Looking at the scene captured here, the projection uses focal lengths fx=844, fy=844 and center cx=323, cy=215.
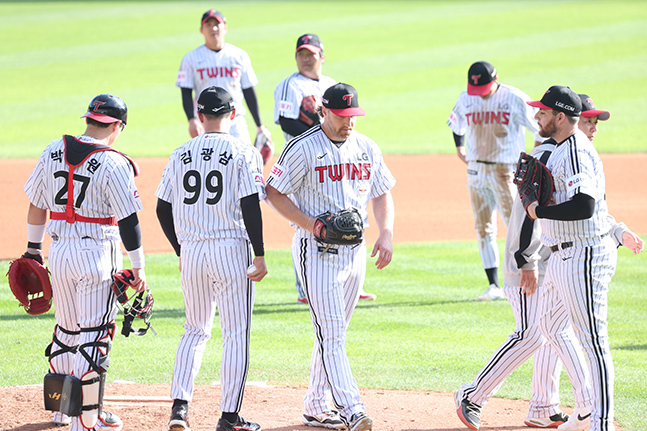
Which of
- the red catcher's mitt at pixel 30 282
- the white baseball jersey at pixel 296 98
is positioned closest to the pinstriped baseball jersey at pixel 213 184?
the red catcher's mitt at pixel 30 282

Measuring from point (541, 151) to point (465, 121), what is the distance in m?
3.73

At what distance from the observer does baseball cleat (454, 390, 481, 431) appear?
475 cm

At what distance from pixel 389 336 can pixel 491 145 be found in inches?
84.8

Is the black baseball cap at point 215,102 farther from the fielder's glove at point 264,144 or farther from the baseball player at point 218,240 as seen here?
the fielder's glove at point 264,144


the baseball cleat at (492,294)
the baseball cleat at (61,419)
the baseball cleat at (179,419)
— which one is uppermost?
the baseball cleat at (492,294)

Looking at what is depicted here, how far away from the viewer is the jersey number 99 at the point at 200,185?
4.51m

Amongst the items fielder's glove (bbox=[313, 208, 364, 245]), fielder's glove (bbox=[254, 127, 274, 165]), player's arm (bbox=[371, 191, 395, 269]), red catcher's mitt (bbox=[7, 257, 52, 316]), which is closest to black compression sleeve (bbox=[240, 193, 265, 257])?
fielder's glove (bbox=[313, 208, 364, 245])

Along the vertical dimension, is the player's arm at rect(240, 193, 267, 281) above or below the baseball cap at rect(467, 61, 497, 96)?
below

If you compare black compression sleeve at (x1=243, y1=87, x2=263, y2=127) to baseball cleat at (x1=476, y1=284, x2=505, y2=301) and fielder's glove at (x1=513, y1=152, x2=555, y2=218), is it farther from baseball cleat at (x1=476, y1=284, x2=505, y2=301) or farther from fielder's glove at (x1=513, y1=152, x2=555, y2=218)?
fielder's glove at (x1=513, y1=152, x2=555, y2=218)

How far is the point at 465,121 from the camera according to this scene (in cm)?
820

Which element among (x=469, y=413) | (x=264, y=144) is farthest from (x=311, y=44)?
(x=469, y=413)

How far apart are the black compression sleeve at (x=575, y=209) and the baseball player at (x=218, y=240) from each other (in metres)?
1.52

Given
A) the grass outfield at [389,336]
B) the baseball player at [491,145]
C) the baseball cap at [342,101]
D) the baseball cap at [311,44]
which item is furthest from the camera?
the baseball player at [491,145]

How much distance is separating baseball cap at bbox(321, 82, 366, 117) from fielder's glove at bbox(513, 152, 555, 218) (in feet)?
3.07
